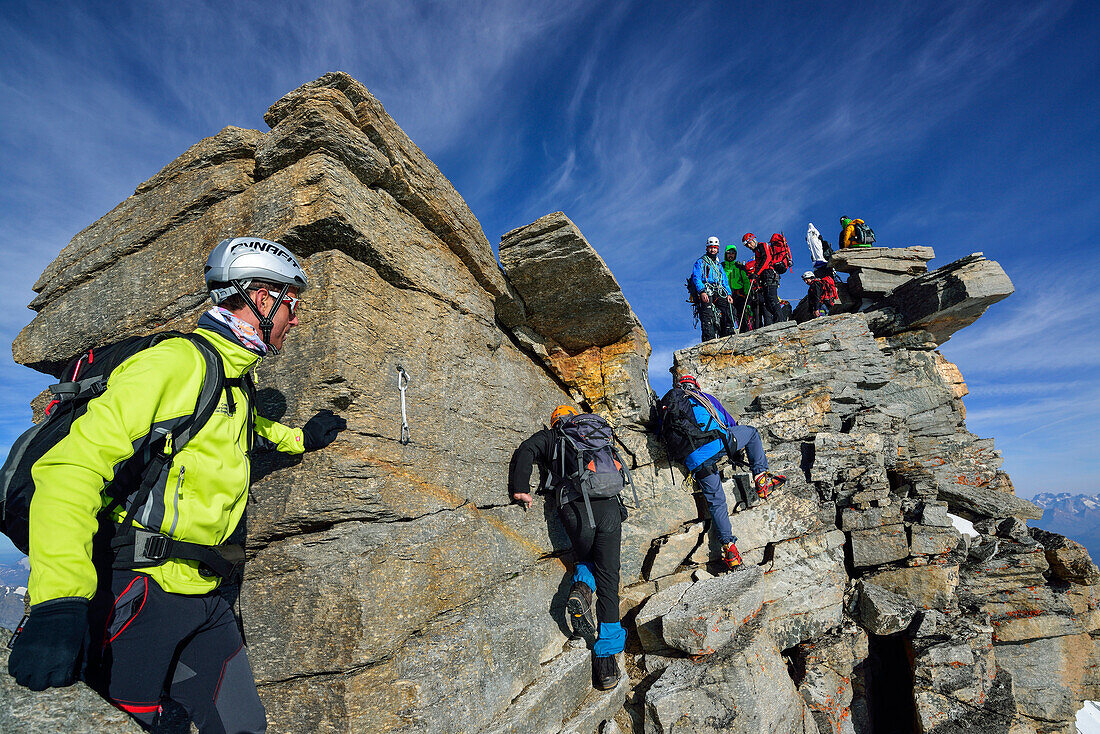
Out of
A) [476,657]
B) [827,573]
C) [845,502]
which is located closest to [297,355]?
[476,657]

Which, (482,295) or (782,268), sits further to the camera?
(782,268)

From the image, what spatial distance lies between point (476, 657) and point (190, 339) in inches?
175

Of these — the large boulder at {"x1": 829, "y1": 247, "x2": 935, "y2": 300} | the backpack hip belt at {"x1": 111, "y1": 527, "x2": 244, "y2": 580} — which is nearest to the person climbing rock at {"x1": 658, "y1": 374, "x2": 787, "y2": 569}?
the backpack hip belt at {"x1": 111, "y1": 527, "x2": 244, "y2": 580}

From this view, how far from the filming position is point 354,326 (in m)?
5.67

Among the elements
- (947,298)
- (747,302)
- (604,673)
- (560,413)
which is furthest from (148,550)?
(947,298)

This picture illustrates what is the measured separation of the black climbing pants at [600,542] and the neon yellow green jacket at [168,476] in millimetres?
4864

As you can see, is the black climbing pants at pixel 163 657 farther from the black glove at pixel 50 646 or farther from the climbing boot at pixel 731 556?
the climbing boot at pixel 731 556

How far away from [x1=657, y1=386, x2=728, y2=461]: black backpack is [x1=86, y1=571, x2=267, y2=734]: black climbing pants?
8.15 m

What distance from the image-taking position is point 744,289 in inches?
671

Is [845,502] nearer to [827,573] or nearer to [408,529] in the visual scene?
[827,573]

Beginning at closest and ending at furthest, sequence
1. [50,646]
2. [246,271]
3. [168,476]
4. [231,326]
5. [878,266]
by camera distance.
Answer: [50,646], [168,476], [231,326], [246,271], [878,266]

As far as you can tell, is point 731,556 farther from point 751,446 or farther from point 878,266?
point 878,266

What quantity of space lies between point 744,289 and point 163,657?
17.3 metres

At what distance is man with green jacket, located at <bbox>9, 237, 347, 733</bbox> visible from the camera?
2.52m
